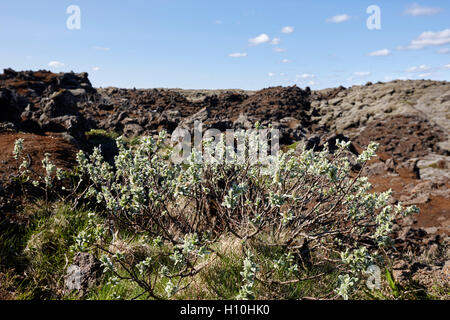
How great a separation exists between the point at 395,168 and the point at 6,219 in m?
14.1

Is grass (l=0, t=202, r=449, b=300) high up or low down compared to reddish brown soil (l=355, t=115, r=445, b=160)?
down

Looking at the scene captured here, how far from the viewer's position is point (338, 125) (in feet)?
103

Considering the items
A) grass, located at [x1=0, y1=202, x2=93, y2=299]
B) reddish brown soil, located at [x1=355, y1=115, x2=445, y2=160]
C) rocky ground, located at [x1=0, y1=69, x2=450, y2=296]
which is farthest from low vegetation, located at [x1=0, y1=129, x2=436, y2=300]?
reddish brown soil, located at [x1=355, y1=115, x2=445, y2=160]

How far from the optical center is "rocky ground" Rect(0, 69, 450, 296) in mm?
7969

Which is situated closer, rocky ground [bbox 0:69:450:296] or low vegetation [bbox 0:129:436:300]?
low vegetation [bbox 0:129:436:300]

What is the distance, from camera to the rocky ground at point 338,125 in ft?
26.1

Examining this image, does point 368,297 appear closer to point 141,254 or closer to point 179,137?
point 141,254

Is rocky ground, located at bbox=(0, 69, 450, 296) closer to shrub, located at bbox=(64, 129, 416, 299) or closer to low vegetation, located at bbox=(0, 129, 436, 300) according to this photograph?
low vegetation, located at bbox=(0, 129, 436, 300)

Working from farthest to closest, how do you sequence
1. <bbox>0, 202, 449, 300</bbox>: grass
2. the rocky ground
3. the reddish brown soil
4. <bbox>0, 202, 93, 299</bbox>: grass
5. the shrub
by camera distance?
the reddish brown soil → the rocky ground → <bbox>0, 202, 93, 299</bbox>: grass → <bbox>0, 202, 449, 300</bbox>: grass → the shrub

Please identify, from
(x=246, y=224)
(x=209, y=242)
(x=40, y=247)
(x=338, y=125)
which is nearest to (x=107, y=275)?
(x=40, y=247)

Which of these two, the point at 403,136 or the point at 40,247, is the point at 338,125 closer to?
the point at 403,136

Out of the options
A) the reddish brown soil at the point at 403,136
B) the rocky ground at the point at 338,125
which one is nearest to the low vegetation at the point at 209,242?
the rocky ground at the point at 338,125
